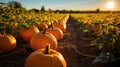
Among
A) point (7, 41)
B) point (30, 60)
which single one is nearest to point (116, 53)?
point (30, 60)

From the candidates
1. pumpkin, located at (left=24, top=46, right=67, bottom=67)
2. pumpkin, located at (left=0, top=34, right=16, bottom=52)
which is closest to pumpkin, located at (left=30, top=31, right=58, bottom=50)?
pumpkin, located at (left=0, top=34, right=16, bottom=52)

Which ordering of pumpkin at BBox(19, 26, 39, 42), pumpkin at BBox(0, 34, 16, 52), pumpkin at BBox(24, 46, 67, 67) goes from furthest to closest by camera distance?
1. pumpkin at BBox(19, 26, 39, 42)
2. pumpkin at BBox(0, 34, 16, 52)
3. pumpkin at BBox(24, 46, 67, 67)

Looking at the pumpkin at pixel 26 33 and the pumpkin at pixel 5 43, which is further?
the pumpkin at pixel 26 33

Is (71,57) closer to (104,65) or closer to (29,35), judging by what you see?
(104,65)

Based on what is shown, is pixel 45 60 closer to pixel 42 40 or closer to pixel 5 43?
pixel 42 40

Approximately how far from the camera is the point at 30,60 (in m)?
4.30

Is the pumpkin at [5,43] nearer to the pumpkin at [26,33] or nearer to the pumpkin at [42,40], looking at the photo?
the pumpkin at [42,40]

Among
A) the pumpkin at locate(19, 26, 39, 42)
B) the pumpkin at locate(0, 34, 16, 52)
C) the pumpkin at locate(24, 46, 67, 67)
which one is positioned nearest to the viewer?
the pumpkin at locate(24, 46, 67, 67)

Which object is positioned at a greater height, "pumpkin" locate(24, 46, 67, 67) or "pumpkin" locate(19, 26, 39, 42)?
"pumpkin" locate(24, 46, 67, 67)

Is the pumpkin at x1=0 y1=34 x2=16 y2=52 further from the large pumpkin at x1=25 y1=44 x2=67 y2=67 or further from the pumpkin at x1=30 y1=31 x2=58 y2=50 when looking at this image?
the large pumpkin at x1=25 y1=44 x2=67 y2=67

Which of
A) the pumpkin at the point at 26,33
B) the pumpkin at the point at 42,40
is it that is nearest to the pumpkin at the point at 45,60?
the pumpkin at the point at 42,40

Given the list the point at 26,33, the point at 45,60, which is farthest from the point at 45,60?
the point at 26,33

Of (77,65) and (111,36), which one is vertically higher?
(111,36)

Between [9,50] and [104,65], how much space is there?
253cm
